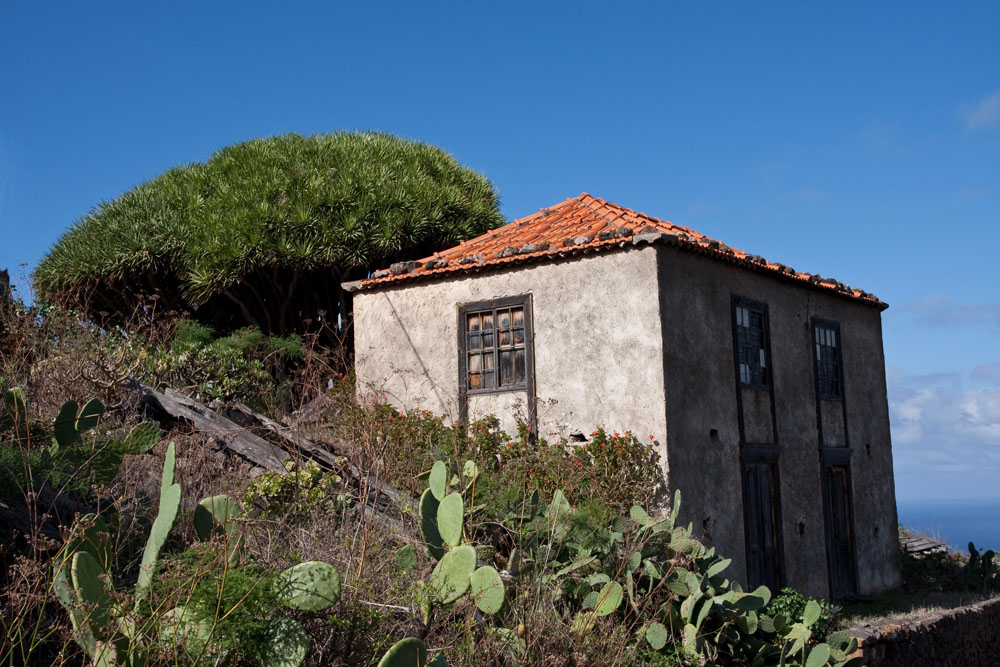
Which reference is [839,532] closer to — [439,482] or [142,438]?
[439,482]

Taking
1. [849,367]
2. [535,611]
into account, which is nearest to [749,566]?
[849,367]

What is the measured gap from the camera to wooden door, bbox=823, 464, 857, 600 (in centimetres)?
1480

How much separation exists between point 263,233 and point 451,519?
13.8 metres

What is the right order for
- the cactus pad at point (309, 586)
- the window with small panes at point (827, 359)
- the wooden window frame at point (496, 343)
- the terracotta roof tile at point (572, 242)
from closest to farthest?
the cactus pad at point (309, 586) → the terracotta roof tile at point (572, 242) → the wooden window frame at point (496, 343) → the window with small panes at point (827, 359)

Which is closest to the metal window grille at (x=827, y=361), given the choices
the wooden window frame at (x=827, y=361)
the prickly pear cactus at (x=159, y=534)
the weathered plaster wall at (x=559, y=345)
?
the wooden window frame at (x=827, y=361)

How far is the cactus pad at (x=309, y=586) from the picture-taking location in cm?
531

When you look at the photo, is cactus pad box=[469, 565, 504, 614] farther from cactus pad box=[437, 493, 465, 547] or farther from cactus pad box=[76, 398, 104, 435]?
cactus pad box=[76, 398, 104, 435]

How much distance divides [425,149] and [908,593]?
546 inches

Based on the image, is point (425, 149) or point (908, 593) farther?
point (425, 149)

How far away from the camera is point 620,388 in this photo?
11875 mm

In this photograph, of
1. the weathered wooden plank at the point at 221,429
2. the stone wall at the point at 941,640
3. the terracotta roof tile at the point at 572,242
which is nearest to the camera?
the weathered wooden plank at the point at 221,429

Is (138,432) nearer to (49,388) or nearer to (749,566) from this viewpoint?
(49,388)

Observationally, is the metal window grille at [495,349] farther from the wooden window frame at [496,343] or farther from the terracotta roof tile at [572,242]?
the terracotta roof tile at [572,242]

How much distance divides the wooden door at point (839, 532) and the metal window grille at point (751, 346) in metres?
2.55
